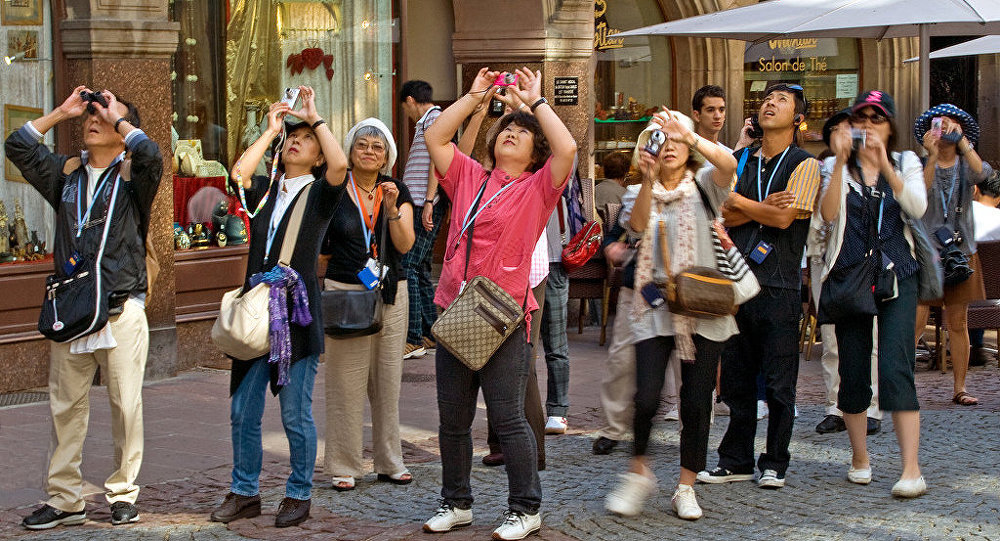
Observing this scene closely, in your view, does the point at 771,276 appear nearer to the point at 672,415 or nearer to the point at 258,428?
the point at 672,415

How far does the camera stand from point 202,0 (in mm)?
10820

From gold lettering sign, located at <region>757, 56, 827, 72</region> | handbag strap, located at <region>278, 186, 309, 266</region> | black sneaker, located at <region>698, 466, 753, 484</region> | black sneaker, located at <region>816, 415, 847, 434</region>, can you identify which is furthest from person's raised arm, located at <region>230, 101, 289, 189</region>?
gold lettering sign, located at <region>757, 56, 827, 72</region>

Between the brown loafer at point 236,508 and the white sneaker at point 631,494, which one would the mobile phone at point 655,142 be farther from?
the brown loafer at point 236,508

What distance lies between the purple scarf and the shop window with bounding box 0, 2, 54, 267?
13.8 ft

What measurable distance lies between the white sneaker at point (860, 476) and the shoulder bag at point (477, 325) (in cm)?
228

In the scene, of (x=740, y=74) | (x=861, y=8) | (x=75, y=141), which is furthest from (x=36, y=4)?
(x=740, y=74)

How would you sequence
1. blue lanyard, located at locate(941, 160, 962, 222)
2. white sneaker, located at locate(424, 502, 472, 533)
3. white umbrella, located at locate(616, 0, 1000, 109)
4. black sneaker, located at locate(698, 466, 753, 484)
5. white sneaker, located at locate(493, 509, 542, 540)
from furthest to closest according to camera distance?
blue lanyard, located at locate(941, 160, 962, 222)
white umbrella, located at locate(616, 0, 1000, 109)
black sneaker, located at locate(698, 466, 753, 484)
white sneaker, located at locate(424, 502, 472, 533)
white sneaker, located at locate(493, 509, 542, 540)

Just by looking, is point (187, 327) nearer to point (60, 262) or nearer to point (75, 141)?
point (75, 141)

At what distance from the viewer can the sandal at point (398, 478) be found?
6.86m

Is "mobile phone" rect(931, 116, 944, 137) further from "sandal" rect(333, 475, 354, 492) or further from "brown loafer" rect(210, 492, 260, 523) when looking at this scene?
"brown loafer" rect(210, 492, 260, 523)

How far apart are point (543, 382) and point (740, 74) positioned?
7621 millimetres

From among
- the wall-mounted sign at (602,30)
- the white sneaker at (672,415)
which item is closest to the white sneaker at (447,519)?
Answer: the white sneaker at (672,415)

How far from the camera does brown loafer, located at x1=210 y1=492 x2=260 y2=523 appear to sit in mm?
6037

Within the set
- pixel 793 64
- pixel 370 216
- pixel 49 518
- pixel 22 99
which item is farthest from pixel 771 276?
pixel 793 64
